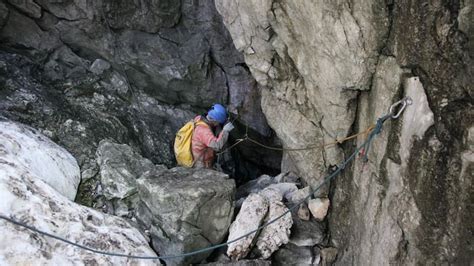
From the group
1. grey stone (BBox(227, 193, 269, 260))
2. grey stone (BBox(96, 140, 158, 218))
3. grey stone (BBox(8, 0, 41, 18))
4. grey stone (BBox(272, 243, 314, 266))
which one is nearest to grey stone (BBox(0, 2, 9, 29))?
grey stone (BBox(8, 0, 41, 18))

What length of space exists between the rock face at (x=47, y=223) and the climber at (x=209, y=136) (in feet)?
7.15

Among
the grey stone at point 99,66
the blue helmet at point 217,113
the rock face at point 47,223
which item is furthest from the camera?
the grey stone at point 99,66

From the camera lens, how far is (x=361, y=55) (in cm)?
643

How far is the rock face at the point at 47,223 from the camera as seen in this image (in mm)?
6672

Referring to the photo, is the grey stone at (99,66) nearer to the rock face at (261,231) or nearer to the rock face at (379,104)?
the rock face at (379,104)

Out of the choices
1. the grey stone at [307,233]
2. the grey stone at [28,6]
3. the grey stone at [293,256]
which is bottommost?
the grey stone at [293,256]

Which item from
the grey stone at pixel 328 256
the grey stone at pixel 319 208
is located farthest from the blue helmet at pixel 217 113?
the grey stone at pixel 328 256

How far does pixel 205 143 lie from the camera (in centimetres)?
959

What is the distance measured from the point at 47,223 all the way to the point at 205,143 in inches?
134

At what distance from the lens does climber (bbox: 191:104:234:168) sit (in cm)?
946

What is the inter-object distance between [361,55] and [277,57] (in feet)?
8.00

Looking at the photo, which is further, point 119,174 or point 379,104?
point 119,174

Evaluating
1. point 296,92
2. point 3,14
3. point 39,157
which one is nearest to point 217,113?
point 296,92

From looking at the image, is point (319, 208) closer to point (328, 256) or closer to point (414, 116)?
point (328, 256)
